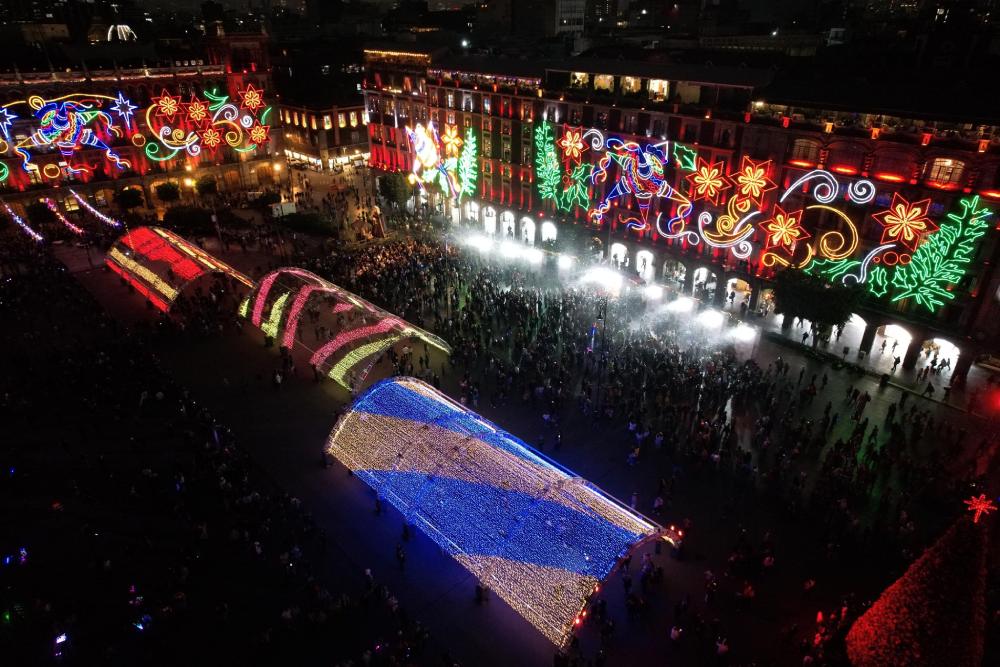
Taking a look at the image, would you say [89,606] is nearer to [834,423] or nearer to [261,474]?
[261,474]

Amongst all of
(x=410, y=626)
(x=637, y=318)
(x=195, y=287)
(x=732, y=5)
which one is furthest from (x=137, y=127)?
(x=732, y=5)

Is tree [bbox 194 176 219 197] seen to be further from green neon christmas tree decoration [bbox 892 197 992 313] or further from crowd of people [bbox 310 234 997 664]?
green neon christmas tree decoration [bbox 892 197 992 313]

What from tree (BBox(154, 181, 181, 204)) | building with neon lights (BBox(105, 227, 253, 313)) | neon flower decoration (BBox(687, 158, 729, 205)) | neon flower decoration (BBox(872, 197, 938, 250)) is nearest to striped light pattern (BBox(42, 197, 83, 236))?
tree (BBox(154, 181, 181, 204))

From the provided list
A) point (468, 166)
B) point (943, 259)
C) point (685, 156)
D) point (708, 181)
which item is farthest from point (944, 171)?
point (468, 166)

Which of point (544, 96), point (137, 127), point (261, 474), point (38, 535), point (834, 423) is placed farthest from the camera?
point (137, 127)

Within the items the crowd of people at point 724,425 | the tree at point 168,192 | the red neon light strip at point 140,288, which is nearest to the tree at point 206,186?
the tree at point 168,192

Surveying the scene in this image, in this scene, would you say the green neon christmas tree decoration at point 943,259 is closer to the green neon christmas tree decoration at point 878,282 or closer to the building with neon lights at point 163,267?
the green neon christmas tree decoration at point 878,282
